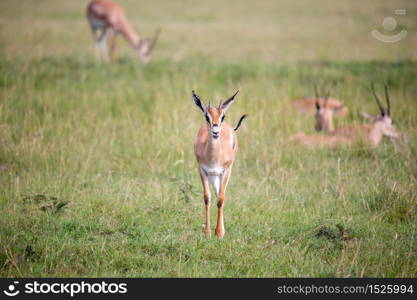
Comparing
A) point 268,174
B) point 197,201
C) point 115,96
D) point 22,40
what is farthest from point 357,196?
point 22,40

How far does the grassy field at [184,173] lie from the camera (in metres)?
4.55

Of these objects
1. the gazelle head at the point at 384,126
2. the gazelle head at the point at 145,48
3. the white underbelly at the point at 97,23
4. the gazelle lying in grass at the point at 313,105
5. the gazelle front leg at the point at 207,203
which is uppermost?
the white underbelly at the point at 97,23

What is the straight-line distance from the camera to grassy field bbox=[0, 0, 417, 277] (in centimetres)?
455

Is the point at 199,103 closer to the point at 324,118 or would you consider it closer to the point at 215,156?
the point at 215,156

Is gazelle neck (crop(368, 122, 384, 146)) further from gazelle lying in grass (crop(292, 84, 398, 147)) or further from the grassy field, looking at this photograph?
the grassy field

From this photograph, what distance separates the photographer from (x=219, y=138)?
483 centimetres

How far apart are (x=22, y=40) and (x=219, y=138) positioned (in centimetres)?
1029

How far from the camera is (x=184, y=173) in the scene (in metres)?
6.71

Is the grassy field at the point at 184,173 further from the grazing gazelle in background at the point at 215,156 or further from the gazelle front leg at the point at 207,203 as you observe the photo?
the grazing gazelle in background at the point at 215,156

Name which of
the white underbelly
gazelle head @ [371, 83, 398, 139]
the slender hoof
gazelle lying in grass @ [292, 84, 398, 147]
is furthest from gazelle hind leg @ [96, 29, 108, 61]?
the slender hoof

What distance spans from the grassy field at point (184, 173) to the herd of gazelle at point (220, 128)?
0.23 metres

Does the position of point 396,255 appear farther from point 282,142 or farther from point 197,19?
point 197,19

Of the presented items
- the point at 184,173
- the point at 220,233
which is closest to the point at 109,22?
the point at 184,173

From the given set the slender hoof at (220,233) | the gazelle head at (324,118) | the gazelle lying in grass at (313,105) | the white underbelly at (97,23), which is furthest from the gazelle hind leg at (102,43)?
the slender hoof at (220,233)
